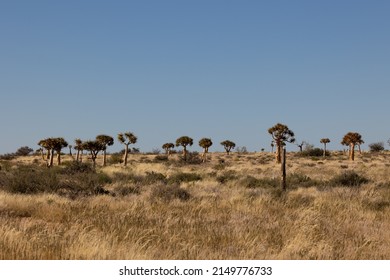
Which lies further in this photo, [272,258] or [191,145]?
[191,145]

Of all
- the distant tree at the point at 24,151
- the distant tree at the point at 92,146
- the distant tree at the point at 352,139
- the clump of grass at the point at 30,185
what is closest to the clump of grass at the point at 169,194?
the clump of grass at the point at 30,185

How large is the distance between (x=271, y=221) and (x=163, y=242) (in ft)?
11.9

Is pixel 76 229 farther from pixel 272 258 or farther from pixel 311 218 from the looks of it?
pixel 311 218

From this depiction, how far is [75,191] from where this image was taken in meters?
18.2

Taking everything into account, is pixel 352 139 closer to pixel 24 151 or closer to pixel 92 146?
pixel 92 146

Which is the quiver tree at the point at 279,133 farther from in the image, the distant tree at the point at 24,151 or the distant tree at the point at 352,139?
the distant tree at the point at 24,151

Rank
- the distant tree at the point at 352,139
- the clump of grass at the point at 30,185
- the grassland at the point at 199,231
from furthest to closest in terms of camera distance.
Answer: the distant tree at the point at 352,139, the clump of grass at the point at 30,185, the grassland at the point at 199,231

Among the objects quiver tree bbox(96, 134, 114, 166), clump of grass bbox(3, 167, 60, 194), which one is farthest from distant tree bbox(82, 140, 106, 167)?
clump of grass bbox(3, 167, 60, 194)

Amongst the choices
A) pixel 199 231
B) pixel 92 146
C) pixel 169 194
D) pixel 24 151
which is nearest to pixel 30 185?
pixel 169 194

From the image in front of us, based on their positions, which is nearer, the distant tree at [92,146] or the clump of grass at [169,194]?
the clump of grass at [169,194]

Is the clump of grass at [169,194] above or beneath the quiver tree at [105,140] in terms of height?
beneath

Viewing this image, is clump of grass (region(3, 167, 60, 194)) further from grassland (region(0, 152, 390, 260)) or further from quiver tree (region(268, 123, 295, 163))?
quiver tree (region(268, 123, 295, 163))

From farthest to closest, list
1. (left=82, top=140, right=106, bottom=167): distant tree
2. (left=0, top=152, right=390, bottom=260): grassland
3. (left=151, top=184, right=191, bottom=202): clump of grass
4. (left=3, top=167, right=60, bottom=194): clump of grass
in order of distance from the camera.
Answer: (left=82, top=140, right=106, bottom=167): distant tree, (left=3, top=167, right=60, bottom=194): clump of grass, (left=151, top=184, right=191, bottom=202): clump of grass, (left=0, top=152, right=390, bottom=260): grassland
